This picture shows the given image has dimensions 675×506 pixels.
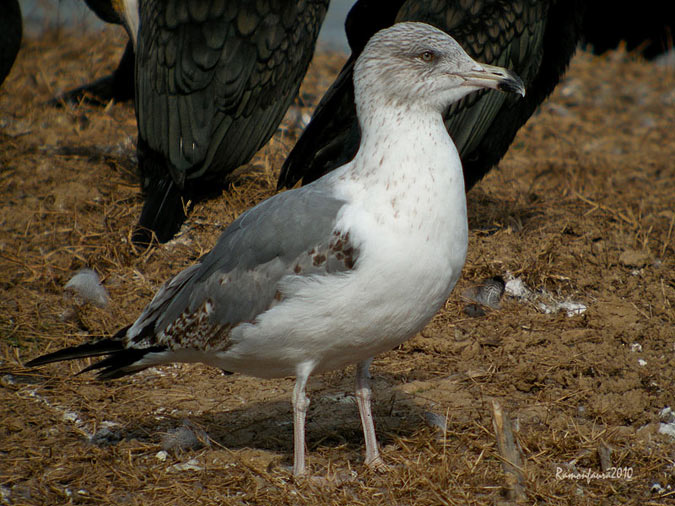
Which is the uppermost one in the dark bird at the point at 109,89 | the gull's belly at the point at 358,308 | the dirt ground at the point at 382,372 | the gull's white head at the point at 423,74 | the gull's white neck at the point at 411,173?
the gull's white head at the point at 423,74

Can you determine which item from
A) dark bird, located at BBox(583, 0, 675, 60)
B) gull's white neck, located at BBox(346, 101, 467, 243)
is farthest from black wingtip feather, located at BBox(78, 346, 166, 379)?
dark bird, located at BBox(583, 0, 675, 60)

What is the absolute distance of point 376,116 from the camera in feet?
9.77

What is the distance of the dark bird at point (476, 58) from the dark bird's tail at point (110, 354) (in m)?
1.72

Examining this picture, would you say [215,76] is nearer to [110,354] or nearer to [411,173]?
[110,354]

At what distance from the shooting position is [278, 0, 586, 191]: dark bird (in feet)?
15.4

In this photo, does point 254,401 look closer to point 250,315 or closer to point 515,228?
point 250,315

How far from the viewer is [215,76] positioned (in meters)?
4.97

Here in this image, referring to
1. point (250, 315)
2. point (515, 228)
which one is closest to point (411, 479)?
point (250, 315)

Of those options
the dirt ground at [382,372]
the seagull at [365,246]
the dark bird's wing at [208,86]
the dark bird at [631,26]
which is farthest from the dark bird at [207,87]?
the dark bird at [631,26]

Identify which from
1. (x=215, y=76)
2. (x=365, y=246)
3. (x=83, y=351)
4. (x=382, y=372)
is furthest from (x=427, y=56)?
(x=215, y=76)

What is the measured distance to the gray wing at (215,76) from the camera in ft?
16.3

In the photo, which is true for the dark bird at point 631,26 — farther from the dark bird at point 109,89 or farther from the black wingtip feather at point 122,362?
the black wingtip feather at point 122,362

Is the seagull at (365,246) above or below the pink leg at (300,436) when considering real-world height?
above

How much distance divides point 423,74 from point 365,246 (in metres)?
0.68
